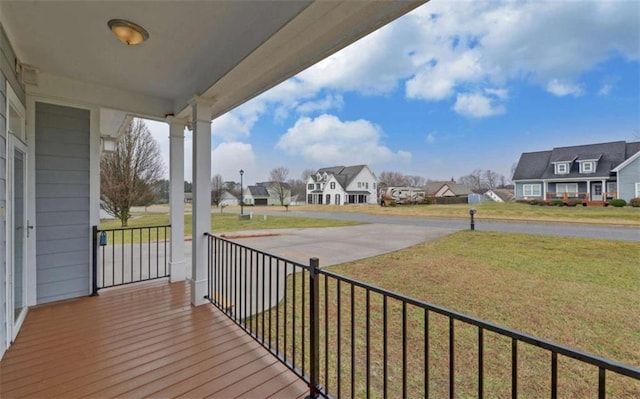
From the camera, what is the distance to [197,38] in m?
2.04

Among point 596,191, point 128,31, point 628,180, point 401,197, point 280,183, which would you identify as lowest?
point 401,197

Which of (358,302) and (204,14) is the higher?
(204,14)

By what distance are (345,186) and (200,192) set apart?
28.7 metres

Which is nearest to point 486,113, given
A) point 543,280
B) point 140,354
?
point 543,280

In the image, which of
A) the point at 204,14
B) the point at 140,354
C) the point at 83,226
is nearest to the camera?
the point at 204,14

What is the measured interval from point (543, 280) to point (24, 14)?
22.0 ft

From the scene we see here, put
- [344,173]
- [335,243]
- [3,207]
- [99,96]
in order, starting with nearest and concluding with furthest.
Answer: [3,207], [99,96], [335,243], [344,173]

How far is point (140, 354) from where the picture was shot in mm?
1953

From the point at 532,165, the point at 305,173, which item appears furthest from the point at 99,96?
the point at 305,173

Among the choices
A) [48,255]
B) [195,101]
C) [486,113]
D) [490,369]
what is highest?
[486,113]

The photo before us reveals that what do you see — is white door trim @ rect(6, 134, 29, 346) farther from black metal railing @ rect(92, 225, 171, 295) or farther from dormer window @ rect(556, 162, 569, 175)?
dormer window @ rect(556, 162, 569, 175)

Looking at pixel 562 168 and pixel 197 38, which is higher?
pixel 562 168

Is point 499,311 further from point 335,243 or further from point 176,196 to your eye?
point 335,243

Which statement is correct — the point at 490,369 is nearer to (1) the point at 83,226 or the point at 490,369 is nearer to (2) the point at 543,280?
(2) the point at 543,280
